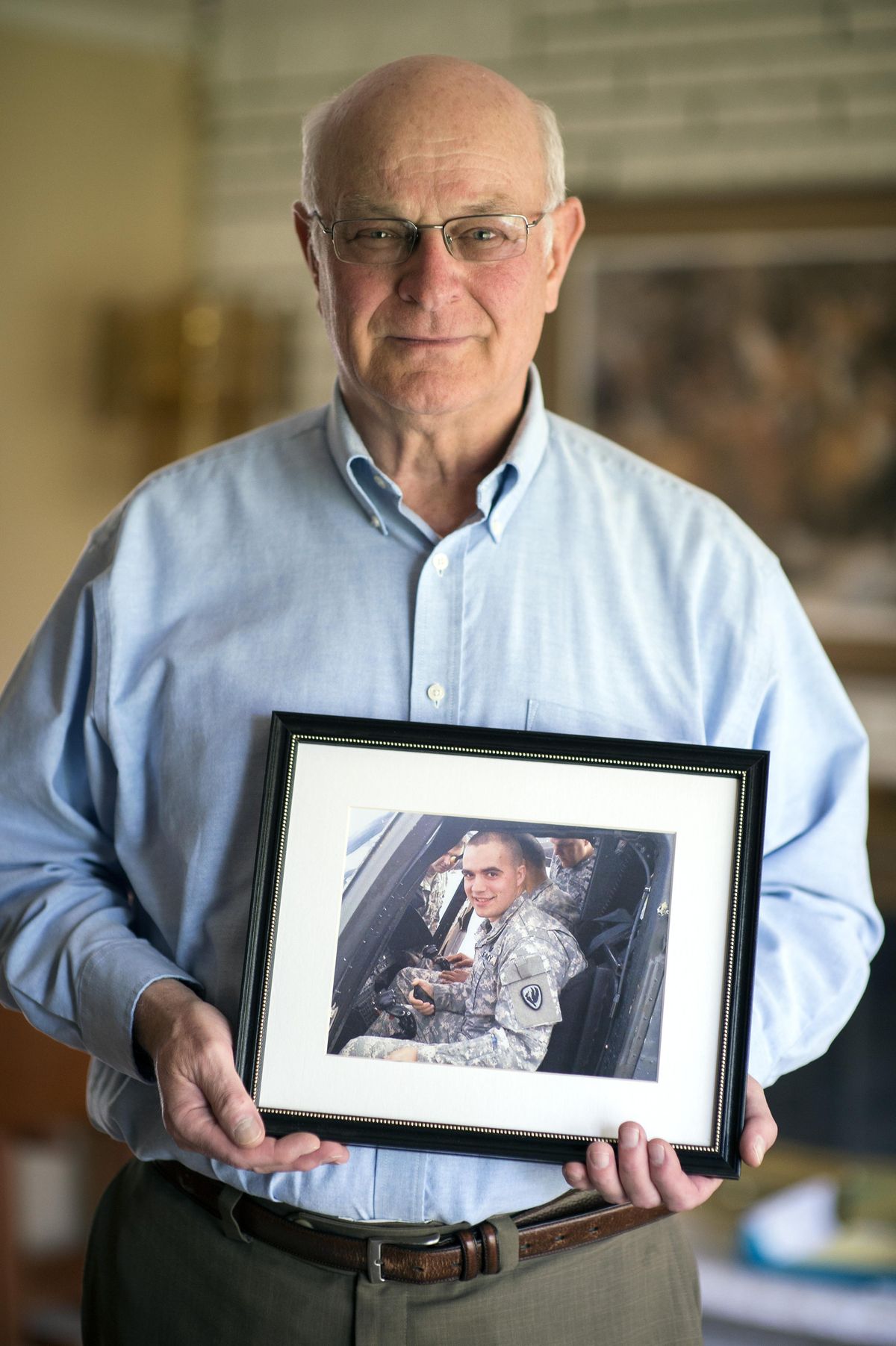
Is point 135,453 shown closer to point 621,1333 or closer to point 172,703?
point 172,703

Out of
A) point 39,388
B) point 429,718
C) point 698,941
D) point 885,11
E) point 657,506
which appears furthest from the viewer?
point 39,388

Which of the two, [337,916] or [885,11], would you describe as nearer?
[337,916]

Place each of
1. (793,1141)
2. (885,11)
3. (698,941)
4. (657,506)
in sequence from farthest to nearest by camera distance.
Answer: (793,1141)
(885,11)
(657,506)
(698,941)

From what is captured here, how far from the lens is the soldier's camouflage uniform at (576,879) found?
3.63 ft

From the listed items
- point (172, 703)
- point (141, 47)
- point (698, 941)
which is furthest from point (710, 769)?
point (141, 47)

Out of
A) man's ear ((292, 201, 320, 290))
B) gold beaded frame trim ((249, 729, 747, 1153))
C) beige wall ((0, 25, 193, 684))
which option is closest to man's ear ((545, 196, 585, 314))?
man's ear ((292, 201, 320, 290))

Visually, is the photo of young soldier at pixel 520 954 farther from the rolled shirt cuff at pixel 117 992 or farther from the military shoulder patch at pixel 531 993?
the rolled shirt cuff at pixel 117 992

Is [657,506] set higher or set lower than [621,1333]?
higher

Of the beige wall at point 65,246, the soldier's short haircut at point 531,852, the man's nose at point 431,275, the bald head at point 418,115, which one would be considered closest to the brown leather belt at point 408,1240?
the soldier's short haircut at point 531,852

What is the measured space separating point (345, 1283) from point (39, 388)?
345cm

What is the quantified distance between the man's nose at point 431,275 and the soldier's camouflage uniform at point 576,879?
522mm

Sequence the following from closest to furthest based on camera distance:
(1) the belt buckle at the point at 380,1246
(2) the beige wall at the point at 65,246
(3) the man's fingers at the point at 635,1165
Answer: (3) the man's fingers at the point at 635,1165, (1) the belt buckle at the point at 380,1246, (2) the beige wall at the point at 65,246

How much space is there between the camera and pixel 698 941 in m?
1.11

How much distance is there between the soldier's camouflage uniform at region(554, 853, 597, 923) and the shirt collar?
347 millimetres
